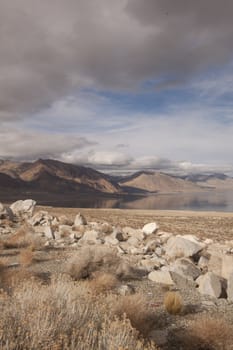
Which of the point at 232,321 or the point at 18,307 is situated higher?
the point at 18,307

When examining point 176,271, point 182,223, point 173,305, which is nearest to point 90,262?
point 176,271

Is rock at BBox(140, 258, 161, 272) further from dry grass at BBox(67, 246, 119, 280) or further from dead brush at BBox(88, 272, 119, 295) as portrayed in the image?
dead brush at BBox(88, 272, 119, 295)

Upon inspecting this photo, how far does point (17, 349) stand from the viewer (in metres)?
3.67

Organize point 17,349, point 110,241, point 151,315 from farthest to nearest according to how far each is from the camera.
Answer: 1. point 110,241
2. point 151,315
3. point 17,349

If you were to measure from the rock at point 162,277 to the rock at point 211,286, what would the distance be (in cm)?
108

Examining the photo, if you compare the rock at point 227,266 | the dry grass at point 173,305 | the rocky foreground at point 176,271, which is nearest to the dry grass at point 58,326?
the rocky foreground at point 176,271

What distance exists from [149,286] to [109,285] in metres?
1.65

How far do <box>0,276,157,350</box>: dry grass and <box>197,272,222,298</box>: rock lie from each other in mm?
4926

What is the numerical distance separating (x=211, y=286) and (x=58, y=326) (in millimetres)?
6237

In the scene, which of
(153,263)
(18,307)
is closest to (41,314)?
(18,307)

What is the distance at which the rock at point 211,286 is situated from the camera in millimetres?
9297

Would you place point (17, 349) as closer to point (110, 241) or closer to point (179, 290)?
point (179, 290)

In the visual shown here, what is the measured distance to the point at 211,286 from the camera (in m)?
9.41

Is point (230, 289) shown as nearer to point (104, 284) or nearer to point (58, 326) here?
point (104, 284)
